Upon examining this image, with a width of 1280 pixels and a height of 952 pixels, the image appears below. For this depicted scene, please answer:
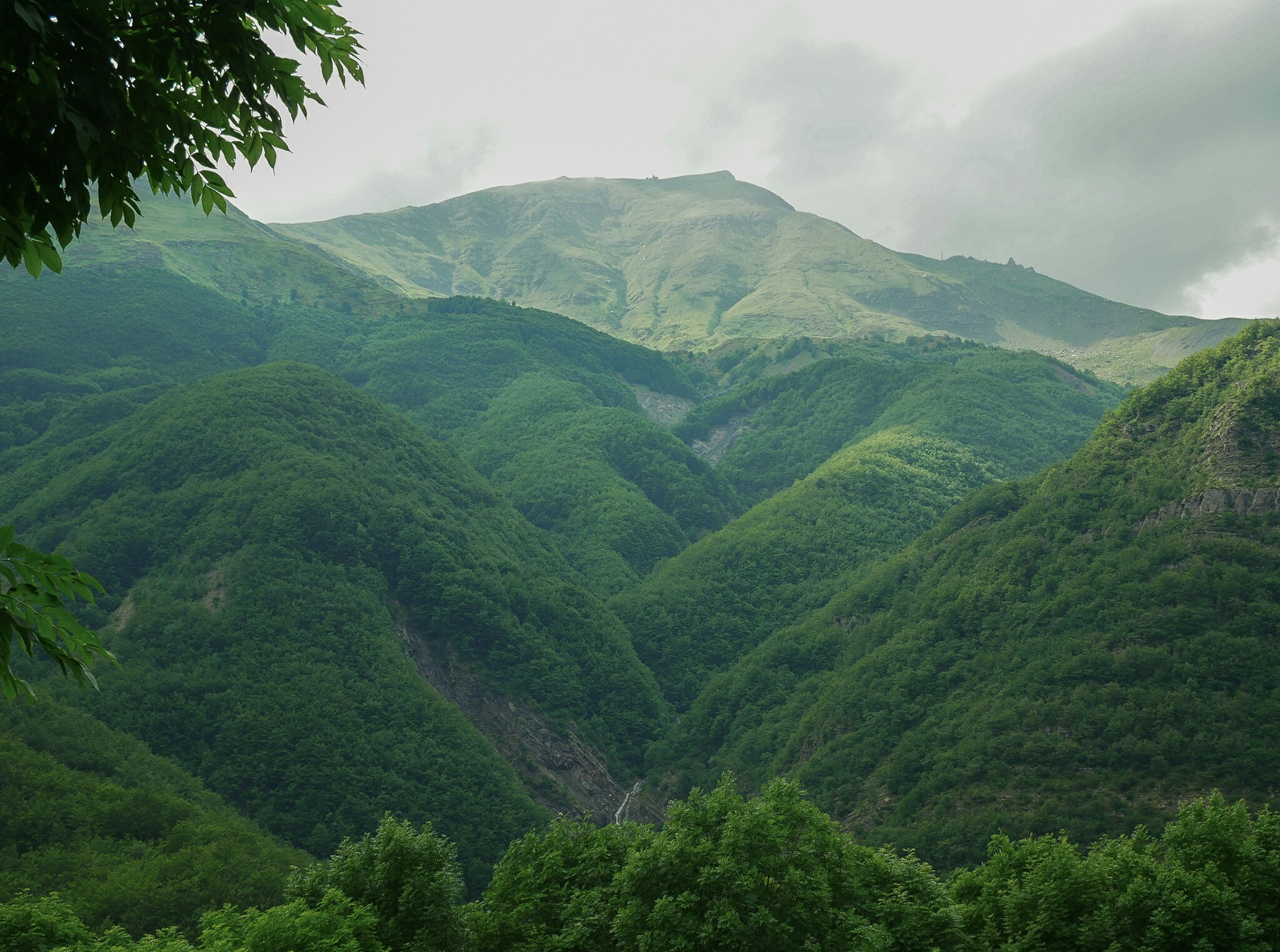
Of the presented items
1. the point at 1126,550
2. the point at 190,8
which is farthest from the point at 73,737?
the point at 1126,550

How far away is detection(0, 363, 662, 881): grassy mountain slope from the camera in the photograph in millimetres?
94812

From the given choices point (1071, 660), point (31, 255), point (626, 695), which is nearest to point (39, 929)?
point (31, 255)

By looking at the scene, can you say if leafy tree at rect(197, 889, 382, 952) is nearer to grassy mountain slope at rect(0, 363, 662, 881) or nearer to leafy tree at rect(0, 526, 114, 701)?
leafy tree at rect(0, 526, 114, 701)

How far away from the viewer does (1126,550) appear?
98500 millimetres

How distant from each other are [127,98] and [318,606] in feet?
376

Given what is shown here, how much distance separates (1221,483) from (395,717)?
295 feet

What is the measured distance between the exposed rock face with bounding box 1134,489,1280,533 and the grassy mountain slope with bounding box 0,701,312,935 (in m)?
88.5

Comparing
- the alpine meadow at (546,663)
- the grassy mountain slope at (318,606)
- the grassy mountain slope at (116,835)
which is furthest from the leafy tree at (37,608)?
the grassy mountain slope at (318,606)

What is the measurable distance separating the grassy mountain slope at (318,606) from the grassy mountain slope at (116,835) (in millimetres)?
6172

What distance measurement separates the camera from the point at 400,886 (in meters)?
36.5

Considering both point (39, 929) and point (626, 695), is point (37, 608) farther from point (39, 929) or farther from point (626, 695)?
point (626, 695)

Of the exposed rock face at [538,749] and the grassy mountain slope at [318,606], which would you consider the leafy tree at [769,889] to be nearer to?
the grassy mountain slope at [318,606]

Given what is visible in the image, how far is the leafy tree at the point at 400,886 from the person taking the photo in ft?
114

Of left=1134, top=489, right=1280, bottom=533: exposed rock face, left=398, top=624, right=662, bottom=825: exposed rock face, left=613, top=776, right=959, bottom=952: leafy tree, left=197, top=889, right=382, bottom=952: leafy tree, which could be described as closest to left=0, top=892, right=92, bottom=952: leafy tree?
left=197, top=889, right=382, bottom=952: leafy tree
